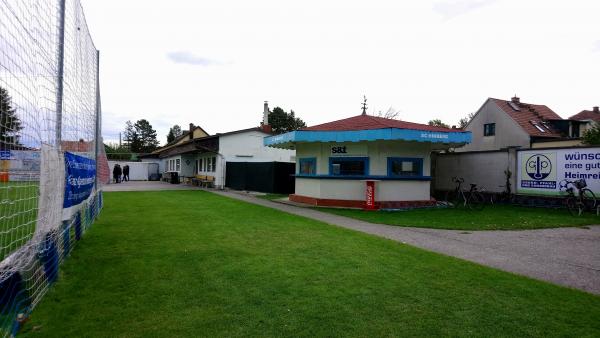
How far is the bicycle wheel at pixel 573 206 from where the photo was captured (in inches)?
512

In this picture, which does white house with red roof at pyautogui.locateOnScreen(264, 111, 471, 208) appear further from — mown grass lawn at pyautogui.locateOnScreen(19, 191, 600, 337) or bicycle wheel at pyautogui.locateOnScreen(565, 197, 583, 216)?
mown grass lawn at pyautogui.locateOnScreen(19, 191, 600, 337)

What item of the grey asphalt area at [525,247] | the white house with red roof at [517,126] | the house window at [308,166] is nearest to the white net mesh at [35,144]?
the grey asphalt area at [525,247]

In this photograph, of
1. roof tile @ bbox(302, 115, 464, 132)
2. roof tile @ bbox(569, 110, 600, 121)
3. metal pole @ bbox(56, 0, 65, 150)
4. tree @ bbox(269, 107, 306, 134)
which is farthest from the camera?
tree @ bbox(269, 107, 306, 134)

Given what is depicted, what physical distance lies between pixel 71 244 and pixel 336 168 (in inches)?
401

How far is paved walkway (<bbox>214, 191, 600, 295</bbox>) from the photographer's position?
561 centimetres

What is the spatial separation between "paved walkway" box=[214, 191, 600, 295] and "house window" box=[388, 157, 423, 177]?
467 cm

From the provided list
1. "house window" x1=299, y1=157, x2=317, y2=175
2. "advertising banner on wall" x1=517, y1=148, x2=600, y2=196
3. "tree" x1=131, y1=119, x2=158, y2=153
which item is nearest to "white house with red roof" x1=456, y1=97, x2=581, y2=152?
"advertising banner on wall" x1=517, y1=148, x2=600, y2=196

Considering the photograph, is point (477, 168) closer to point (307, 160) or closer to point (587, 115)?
point (307, 160)

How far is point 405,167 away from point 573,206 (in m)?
5.90

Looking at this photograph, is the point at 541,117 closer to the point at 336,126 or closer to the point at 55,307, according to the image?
the point at 336,126

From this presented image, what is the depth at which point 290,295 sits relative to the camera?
170 inches

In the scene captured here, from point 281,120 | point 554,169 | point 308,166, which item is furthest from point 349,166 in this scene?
point 281,120

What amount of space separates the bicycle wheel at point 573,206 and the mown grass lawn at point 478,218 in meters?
0.22

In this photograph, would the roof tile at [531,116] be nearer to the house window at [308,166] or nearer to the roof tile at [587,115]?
the roof tile at [587,115]
